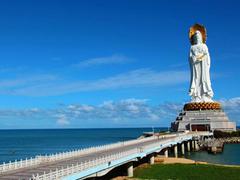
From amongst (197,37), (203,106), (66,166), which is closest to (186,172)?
(66,166)

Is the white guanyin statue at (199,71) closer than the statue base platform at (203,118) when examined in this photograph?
No

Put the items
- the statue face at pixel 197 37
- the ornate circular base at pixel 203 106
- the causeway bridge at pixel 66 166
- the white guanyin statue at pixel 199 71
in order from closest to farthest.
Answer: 1. the causeway bridge at pixel 66 166
2. the ornate circular base at pixel 203 106
3. the white guanyin statue at pixel 199 71
4. the statue face at pixel 197 37

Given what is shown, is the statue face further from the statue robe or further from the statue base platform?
the statue base platform

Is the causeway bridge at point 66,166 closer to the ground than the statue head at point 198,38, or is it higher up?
closer to the ground

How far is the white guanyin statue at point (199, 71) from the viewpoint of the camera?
10800cm

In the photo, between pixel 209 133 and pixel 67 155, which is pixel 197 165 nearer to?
pixel 67 155

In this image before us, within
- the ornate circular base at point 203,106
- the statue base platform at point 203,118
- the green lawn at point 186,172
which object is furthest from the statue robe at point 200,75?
the green lawn at point 186,172

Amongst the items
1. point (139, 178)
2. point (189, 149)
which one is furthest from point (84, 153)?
point (189, 149)

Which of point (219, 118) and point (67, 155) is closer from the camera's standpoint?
point (67, 155)

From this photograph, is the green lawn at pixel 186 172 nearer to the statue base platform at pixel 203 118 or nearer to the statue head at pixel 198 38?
the statue base platform at pixel 203 118

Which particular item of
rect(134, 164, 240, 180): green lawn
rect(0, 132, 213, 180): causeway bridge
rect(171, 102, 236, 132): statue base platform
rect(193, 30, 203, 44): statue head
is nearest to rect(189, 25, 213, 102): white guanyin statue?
rect(193, 30, 203, 44): statue head

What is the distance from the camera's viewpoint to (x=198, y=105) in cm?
10625

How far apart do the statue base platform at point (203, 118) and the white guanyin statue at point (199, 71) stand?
272cm

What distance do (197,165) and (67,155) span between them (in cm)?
1409
